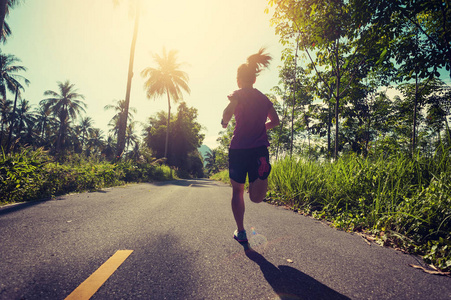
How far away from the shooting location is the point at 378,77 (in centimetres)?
1430

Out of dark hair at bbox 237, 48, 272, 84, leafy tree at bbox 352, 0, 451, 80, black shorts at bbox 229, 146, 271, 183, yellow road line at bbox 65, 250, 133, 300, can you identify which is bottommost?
yellow road line at bbox 65, 250, 133, 300

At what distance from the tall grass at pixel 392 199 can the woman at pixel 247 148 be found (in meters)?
1.75

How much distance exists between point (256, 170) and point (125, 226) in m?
2.02

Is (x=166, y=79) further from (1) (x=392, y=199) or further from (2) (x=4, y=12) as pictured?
(1) (x=392, y=199)

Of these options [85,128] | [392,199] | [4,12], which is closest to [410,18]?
[392,199]

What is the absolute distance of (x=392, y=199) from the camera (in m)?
2.91

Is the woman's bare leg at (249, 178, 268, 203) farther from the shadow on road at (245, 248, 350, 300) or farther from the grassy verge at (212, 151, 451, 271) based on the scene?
the grassy verge at (212, 151, 451, 271)

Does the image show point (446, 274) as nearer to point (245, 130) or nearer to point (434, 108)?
point (245, 130)

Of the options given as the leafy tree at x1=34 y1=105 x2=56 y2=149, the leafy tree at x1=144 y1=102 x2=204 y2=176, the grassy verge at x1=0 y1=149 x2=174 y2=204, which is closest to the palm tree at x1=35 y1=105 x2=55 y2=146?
the leafy tree at x1=34 y1=105 x2=56 y2=149

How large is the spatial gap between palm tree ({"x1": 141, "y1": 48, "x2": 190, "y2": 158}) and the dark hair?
23.5 m

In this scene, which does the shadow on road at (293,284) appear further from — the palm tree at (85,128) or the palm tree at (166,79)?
the palm tree at (85,128)

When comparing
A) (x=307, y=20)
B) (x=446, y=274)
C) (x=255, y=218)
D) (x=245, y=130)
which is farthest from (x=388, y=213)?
(x=307, y=20)

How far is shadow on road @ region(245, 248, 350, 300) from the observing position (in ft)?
4.72

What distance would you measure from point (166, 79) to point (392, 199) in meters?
25.8
